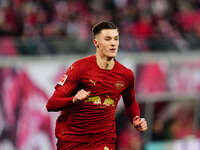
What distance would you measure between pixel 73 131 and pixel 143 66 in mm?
7405

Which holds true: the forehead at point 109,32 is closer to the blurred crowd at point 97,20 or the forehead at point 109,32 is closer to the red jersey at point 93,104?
the red jersey at point 93,104

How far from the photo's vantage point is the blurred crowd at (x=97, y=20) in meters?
12.2

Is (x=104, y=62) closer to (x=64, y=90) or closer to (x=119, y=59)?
(x=64, y=90)

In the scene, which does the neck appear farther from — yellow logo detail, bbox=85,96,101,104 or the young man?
yellow logo detail, bbox=85,96,101,104

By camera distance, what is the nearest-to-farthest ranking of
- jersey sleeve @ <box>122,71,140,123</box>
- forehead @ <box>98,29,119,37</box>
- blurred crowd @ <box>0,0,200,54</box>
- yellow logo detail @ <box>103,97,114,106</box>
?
forehead @ <box>98,29,119,37</box> < yellow logo detail @ <box>103,97,114,106</box> < jersey sleeve @ <box>122,71,140,123</box> < blurred crowd @ <box>0,0,200,54</box>

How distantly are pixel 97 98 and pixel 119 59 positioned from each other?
6.80m

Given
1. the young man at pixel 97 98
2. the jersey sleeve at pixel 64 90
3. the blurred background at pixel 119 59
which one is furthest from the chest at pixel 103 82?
the blurred background at pixel 119 59

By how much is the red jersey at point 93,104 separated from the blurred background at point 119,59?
5.54m

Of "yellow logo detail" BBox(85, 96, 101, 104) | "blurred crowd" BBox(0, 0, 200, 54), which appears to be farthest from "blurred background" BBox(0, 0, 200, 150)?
"yellow logo detail" BBox(85, 96, 101, 104)

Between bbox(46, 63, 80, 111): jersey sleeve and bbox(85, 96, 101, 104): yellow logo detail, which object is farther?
bbox(85, 96, 101, 104): yellow logo detail

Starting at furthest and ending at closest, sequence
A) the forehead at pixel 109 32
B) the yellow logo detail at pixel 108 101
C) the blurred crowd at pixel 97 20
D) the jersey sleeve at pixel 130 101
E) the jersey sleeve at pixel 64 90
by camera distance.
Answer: the blurred crowd at pixel 97 20, the jersey sleeve at pixel 130 101, the yellow logo detail at pixel 108 101, the forehead at pixel 109 32, the jersey sleeve at pixel 64 90

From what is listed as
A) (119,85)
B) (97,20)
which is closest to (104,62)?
(119,85)

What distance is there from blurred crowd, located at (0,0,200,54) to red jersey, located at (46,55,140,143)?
225 inches

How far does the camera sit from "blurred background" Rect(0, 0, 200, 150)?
40.3 ft
